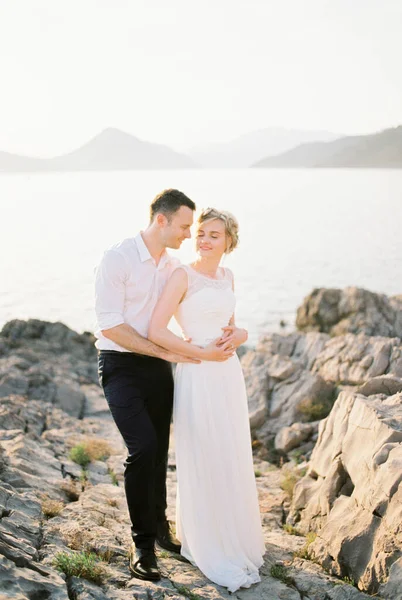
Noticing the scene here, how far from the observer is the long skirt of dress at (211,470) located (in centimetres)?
589

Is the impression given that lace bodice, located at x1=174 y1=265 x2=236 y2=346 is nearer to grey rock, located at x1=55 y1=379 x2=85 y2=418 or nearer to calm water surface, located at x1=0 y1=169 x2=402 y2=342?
calm water surface, located at x1=0 y1=169 x2=402 y2=342

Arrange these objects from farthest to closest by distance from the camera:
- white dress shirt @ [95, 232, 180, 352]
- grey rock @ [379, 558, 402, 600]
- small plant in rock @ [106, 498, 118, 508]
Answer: small plant in rock @ [106, 498, 118, 508]
white dress shirt @ [95, 232, 180, 352]
grey rock @ [379, 558, 402, 600]

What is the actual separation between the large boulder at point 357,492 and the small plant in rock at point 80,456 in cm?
334

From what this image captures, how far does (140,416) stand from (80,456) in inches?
174

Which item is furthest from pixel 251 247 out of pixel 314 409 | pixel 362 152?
pixel 362 152

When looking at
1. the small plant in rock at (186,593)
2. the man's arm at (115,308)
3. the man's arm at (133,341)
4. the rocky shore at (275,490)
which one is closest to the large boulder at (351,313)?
the rocky shore at (275,490)

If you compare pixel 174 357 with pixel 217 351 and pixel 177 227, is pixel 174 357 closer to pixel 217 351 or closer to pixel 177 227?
pixel 217 351

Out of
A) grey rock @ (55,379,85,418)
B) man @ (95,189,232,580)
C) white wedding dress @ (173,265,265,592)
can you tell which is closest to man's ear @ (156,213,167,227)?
man @ (95,189,232,580)

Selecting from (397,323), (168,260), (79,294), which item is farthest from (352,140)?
(168,260)

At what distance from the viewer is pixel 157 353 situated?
5.63 metres

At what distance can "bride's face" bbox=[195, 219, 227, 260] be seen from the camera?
5840 mm

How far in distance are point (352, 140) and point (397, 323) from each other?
16319 cm

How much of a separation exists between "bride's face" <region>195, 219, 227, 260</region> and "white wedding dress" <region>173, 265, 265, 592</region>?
0.73 ft

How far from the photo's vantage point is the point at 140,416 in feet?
18.2
